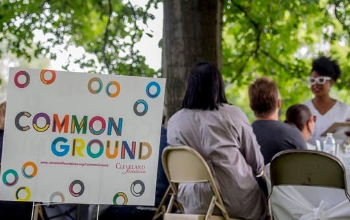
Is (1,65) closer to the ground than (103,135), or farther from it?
farther from it

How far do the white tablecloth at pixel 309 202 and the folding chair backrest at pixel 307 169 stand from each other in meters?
0.14

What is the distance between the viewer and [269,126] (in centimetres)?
661

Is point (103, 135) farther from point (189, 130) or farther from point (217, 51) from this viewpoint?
point (217, 51)

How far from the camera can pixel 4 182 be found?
4449mm

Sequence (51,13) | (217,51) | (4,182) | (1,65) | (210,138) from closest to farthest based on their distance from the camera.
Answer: (4,182), (210,138), (217,51), (51,13), (1,65)

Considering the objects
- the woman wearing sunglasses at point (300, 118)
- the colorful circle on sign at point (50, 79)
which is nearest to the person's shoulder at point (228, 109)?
the woman wearing sunglasses at point (300, 118)

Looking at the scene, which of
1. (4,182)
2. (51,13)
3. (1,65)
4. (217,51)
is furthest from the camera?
(1,65)

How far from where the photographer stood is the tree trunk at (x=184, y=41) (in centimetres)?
804

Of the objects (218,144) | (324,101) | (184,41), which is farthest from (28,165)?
(324,101)

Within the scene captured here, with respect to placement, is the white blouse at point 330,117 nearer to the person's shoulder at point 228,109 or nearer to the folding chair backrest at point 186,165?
the person's shoulder at point 228,109

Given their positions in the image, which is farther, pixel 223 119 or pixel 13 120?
pixel 223 119

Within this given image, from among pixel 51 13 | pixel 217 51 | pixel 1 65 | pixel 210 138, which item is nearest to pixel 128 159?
pixel 210 138

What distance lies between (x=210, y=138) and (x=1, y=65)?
46317mm

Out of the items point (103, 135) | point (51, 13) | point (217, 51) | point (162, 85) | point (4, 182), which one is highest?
point (51, 13)
